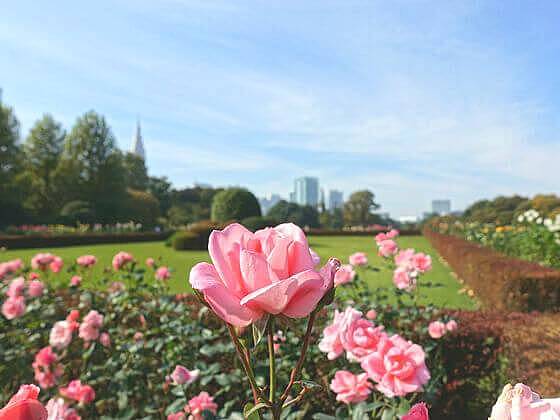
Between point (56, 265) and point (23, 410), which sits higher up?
point (23, 410)

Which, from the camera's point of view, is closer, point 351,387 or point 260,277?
point 260,277

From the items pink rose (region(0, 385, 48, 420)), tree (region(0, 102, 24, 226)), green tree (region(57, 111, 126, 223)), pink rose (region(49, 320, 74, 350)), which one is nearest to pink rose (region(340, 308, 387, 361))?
pink rose (region(0, 385, 48, 420))

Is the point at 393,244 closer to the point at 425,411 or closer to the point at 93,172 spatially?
the point at 425,411

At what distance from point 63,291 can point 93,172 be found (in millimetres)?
30610

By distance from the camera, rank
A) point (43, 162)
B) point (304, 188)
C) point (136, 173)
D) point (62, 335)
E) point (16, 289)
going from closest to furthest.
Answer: point (62, 335) → point (16, 289) → point (304, 188) → point (43, 162) → point (136, 173)

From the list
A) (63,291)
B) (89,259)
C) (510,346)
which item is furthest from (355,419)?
(63,291)

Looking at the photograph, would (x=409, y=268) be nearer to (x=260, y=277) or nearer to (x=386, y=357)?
(x=386, y=357)

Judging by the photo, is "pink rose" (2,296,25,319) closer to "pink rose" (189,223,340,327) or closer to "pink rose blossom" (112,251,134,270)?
"pink rose blossom" (112,251,134,270)

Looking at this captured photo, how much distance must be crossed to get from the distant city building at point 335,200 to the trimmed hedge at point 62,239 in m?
21.0

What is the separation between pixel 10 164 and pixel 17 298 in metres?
29.1

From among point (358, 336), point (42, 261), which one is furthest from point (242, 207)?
point (358, 336)

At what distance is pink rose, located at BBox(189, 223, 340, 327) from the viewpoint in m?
0.47

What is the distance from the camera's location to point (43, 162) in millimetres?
31828

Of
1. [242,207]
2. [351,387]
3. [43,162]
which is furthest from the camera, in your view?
[43,162]
